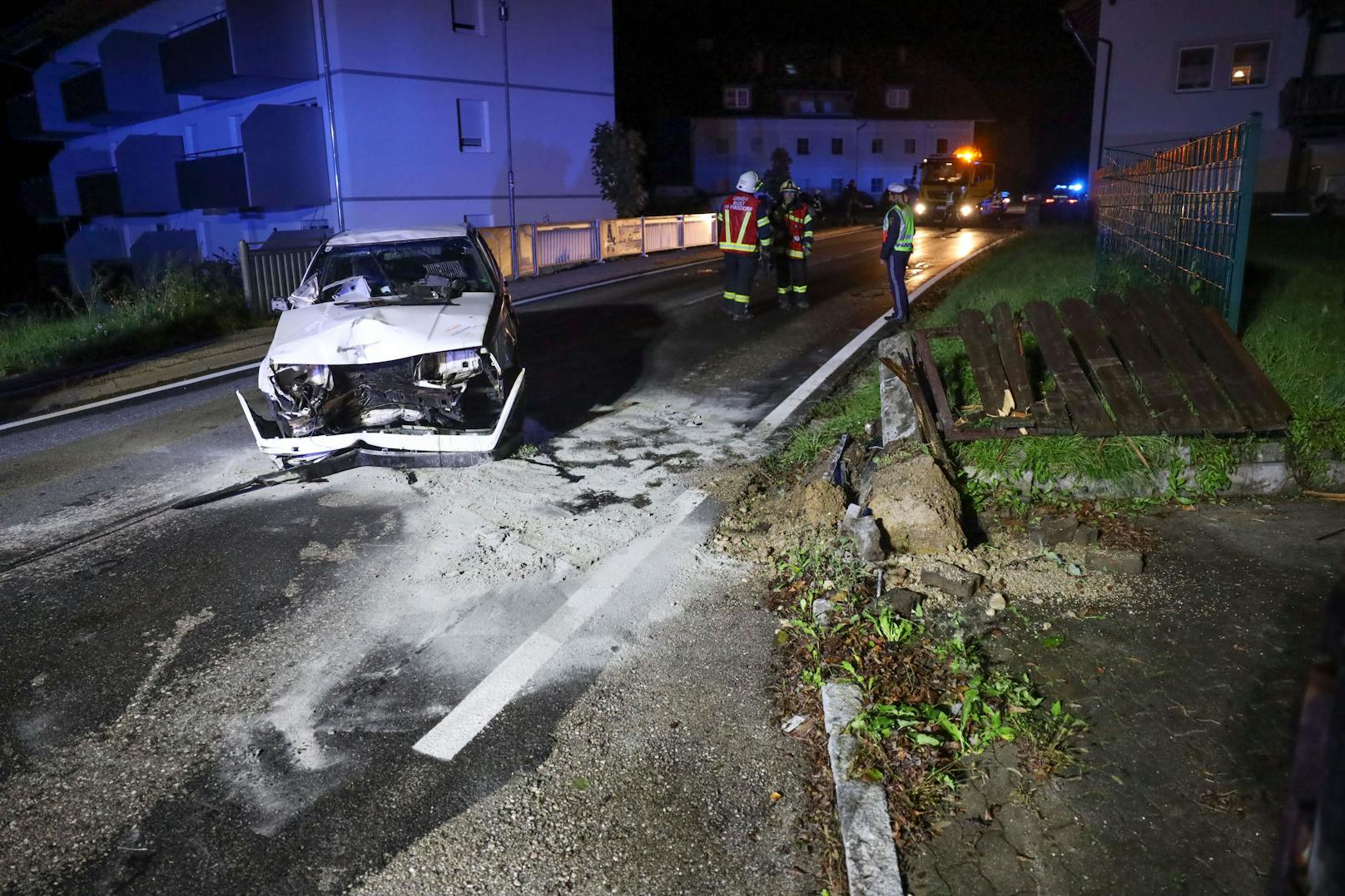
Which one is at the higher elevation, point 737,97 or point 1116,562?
point 737,97

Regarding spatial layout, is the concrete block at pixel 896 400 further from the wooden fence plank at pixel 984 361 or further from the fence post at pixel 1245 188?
the fence post at pixel 1245 188

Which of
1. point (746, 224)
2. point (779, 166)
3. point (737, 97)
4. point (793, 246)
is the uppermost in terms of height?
point (737, 97)

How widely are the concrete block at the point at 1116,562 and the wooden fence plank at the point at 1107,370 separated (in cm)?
124

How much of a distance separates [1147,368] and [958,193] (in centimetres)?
3209

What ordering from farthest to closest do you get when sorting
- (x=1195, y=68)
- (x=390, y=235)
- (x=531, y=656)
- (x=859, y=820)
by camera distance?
(x=1195, y=68) → (x=390, y=235) → (x=531, y=656) → (x=859, y=820)

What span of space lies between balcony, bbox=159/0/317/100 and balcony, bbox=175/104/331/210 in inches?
38.6

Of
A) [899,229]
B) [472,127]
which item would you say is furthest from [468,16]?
[899,229]

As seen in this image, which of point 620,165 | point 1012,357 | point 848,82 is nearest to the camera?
point 1012,357

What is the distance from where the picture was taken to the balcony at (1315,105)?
26047mm

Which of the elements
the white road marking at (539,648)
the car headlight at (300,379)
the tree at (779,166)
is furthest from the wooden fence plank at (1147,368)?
the tree at (779,166)

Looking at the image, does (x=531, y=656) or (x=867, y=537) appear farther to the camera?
(x=867, y=537)

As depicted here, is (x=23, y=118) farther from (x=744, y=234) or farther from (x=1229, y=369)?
(x=1229, y=369)

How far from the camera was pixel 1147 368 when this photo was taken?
251 inches

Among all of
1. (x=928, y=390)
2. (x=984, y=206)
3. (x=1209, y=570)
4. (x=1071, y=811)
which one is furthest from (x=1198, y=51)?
(x=1071, y=811)
